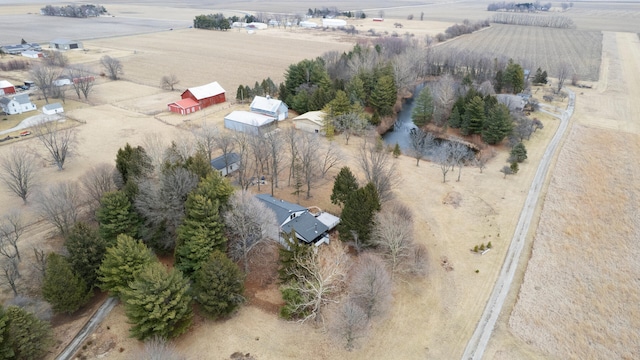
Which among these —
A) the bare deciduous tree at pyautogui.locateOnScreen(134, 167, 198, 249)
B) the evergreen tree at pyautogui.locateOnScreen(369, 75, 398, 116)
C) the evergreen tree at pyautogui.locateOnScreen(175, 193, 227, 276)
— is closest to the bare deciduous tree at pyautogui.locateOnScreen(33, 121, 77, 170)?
the bare deciduous tree at pyautogui.locateOnScreen(134, 167, 198, 249)

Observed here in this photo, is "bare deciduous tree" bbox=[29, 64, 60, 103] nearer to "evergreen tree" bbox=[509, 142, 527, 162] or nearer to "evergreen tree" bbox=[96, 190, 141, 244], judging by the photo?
"evergreen tree" bbox=[96, 190, 141, 244]

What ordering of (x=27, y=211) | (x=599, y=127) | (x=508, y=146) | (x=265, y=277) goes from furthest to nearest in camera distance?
(x=599, y=127) < (x=508, y=146) < (x=27, y=211) < (x=265, y=277)

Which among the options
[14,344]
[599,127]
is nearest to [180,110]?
[14,344]

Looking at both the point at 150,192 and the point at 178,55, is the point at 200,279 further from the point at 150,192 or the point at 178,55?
the point at 178,55

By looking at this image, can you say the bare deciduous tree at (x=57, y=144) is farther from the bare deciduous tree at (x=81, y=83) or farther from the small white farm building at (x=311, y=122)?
the small white farm building at (x=311, y=122)

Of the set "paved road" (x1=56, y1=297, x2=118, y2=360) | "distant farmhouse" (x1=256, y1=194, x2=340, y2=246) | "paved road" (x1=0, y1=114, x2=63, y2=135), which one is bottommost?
"paved road" (x1=56, y1=297, x2=118, y2=360)

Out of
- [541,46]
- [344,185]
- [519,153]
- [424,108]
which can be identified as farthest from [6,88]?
[541,46]

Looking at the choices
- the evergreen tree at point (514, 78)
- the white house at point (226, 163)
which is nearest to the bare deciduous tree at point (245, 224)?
the white house at point (226, 163)

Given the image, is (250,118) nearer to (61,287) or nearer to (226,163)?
(226,163)
